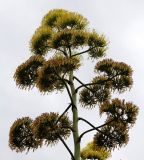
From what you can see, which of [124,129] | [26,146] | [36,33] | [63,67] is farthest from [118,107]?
[36,33]

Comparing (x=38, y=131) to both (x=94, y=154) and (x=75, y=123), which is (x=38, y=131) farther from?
(x=94, y=154)

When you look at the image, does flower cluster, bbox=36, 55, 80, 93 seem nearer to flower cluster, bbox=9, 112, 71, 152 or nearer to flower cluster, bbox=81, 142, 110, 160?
flower cluster, bbox=9, 112, 71, 152

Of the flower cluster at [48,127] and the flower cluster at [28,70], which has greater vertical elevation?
the flower cluster at [28,70]

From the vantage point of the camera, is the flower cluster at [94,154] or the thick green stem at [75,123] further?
the flower cluster at [94,154]

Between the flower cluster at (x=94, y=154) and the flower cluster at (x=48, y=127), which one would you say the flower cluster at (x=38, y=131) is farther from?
the flower cluster at (x=94, y=154)

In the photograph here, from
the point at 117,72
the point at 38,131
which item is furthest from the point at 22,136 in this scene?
the point at 117,72

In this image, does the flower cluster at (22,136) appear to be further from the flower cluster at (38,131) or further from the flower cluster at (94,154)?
the flower cluster at (94,154)

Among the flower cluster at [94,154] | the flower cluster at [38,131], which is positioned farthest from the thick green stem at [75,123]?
the flower cluster at [94,154]

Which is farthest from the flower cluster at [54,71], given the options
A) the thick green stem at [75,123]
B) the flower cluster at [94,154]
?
the flower cluster at [94,154]

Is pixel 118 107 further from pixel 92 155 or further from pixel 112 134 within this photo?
pixel 92 155

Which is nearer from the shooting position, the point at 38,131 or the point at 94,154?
the point at 38,131

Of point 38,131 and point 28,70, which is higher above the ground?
point 28,70

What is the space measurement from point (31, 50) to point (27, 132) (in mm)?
2711

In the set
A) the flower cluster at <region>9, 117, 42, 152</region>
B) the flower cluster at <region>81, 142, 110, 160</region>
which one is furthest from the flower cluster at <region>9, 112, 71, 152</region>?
the flower cluster at <region>81, 142, 110, 160</region>
